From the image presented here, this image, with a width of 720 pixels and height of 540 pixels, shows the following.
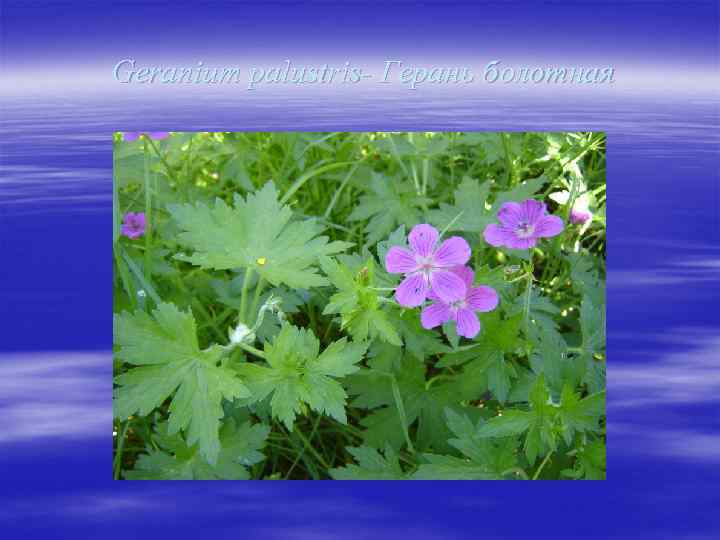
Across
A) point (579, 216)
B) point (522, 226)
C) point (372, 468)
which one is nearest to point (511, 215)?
point (522, 226)

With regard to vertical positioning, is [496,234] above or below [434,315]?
above

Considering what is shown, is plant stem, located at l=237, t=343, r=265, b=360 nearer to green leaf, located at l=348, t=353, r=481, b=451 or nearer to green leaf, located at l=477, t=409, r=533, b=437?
green leaf, located at l=348, t=353, r=481, b=451

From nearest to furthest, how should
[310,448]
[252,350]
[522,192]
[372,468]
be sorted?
[252,350] < [372,468] < [310,448] < [522,192]

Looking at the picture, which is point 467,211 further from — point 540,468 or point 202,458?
point 202,458

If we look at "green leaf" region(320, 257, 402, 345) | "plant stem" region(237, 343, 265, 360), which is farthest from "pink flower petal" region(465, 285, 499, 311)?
"plant stem" region(237, 343, 265, 360)

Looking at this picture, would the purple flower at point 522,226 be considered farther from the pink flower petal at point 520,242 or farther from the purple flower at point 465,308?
the purple flower at point 465,308

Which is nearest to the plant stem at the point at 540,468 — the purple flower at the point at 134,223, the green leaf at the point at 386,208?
the green leaf at the point at 386,208
